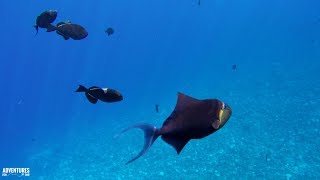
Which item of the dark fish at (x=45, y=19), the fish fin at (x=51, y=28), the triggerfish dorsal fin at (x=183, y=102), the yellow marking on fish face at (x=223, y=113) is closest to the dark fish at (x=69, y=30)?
the fish fin at (x=51, y=28)

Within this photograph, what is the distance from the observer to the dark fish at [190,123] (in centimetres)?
311

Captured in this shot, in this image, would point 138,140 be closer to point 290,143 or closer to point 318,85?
point 290,143

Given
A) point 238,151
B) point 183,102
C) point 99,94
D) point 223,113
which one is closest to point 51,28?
point 99,94

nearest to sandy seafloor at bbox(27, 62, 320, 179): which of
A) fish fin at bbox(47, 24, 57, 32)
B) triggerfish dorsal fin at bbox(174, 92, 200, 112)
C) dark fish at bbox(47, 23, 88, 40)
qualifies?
dark fish at bbox(47, 23, 88, 40)

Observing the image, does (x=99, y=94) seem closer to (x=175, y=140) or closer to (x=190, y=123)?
(x=175, y=140)

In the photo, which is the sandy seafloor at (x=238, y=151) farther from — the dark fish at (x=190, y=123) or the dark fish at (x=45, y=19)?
the dark fish at (x=190, y=123)

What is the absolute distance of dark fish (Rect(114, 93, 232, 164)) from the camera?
123 inches

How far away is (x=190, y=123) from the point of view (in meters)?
3.20

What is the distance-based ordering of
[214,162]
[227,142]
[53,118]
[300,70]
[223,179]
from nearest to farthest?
[223,179] → [214,162] → [227,142] → [300,70] → [53,118]

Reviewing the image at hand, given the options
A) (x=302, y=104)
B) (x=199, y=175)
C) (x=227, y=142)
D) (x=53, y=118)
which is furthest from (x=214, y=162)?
(x=53, y=118)

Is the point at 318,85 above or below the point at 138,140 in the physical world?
above

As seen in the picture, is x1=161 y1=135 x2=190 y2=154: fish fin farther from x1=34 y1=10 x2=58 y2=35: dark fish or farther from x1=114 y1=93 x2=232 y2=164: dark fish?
x1=34 y1=10 x2=58 y2=35: dark fish

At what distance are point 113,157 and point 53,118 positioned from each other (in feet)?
147

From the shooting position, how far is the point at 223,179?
45.7 ft
